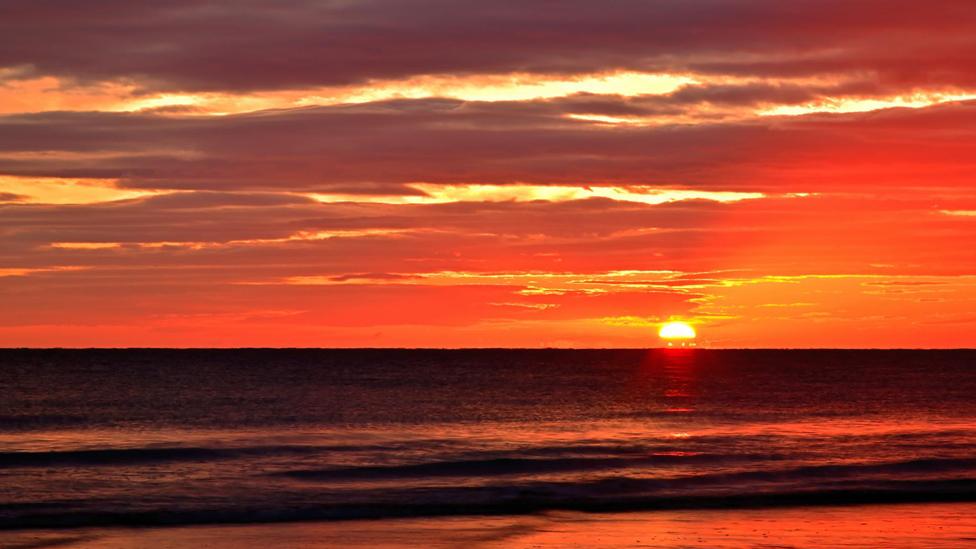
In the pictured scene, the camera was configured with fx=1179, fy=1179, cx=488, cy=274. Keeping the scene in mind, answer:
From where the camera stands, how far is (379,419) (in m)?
68.4

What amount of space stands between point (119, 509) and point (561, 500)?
12.6 metres

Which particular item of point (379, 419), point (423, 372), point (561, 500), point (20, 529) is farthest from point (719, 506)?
point (423, 372)

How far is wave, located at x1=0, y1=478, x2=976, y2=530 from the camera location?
31.1 metres

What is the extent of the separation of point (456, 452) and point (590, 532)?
65.9 feet

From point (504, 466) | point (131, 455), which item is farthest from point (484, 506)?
point (131, 455)

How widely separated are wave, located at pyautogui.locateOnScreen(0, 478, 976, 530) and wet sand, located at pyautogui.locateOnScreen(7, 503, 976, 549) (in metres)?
1.07

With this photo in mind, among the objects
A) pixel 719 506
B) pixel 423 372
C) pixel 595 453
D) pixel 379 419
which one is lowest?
pixel 719 506

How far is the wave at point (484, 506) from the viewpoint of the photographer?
31078 millimetres

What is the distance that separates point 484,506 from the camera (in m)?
33.5

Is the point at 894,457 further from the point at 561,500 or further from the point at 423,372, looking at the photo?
the point at 423,372

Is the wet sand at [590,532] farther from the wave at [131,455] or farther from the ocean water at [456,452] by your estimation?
the wave at [131,455]

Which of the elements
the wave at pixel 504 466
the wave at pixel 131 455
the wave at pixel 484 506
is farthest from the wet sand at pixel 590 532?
the wave at pixel 131 455

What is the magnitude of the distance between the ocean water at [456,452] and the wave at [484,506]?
84 mm

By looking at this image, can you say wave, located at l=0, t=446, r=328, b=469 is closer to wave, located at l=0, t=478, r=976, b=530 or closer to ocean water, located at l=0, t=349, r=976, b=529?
ocean water, located at l=0, t=349, r=976, b=529
